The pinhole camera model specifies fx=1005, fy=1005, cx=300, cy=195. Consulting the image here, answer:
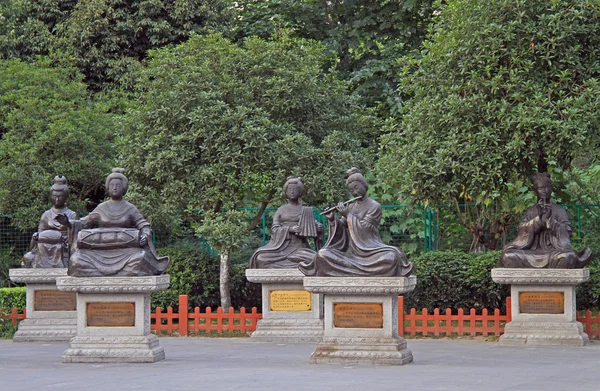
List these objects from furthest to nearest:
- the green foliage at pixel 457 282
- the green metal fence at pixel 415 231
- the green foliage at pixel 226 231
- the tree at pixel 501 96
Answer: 1. the green metal fence at pixel 415 231
2. the green foliage at pixel 226 231
3. the green foliage at pixel 457 282
4. the tree at pixel 501 96

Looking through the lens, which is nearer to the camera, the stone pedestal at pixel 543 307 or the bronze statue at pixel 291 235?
the stone pedestal at pixel 543 307

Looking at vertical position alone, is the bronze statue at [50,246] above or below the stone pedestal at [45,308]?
above

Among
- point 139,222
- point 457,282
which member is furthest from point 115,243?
point 457,282

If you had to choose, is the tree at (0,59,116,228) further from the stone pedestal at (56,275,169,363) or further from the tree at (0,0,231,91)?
the stone pedestal at (56,275,169,363)

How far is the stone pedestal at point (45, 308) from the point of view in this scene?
1645 centimetres

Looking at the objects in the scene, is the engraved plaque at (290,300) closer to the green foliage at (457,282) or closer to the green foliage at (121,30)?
the green foliage at (457,282)

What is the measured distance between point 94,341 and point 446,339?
5.91 m

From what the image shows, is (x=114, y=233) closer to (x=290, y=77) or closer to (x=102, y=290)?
(x=102, y=290)

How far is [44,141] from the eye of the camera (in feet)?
69.5

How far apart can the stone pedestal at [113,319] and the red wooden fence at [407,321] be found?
11.9 ft

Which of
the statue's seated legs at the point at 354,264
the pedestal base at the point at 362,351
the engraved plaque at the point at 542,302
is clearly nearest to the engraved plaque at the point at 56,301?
the statue's seated legs at the point at 354,264

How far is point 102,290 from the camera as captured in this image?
12797mm

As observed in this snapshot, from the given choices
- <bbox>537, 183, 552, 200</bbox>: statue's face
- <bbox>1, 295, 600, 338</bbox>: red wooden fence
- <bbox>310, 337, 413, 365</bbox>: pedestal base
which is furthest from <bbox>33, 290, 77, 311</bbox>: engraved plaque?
<bbox>537, 183, 552, 200</bbox>: statue's face

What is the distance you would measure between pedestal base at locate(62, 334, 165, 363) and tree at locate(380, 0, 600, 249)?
507cm
